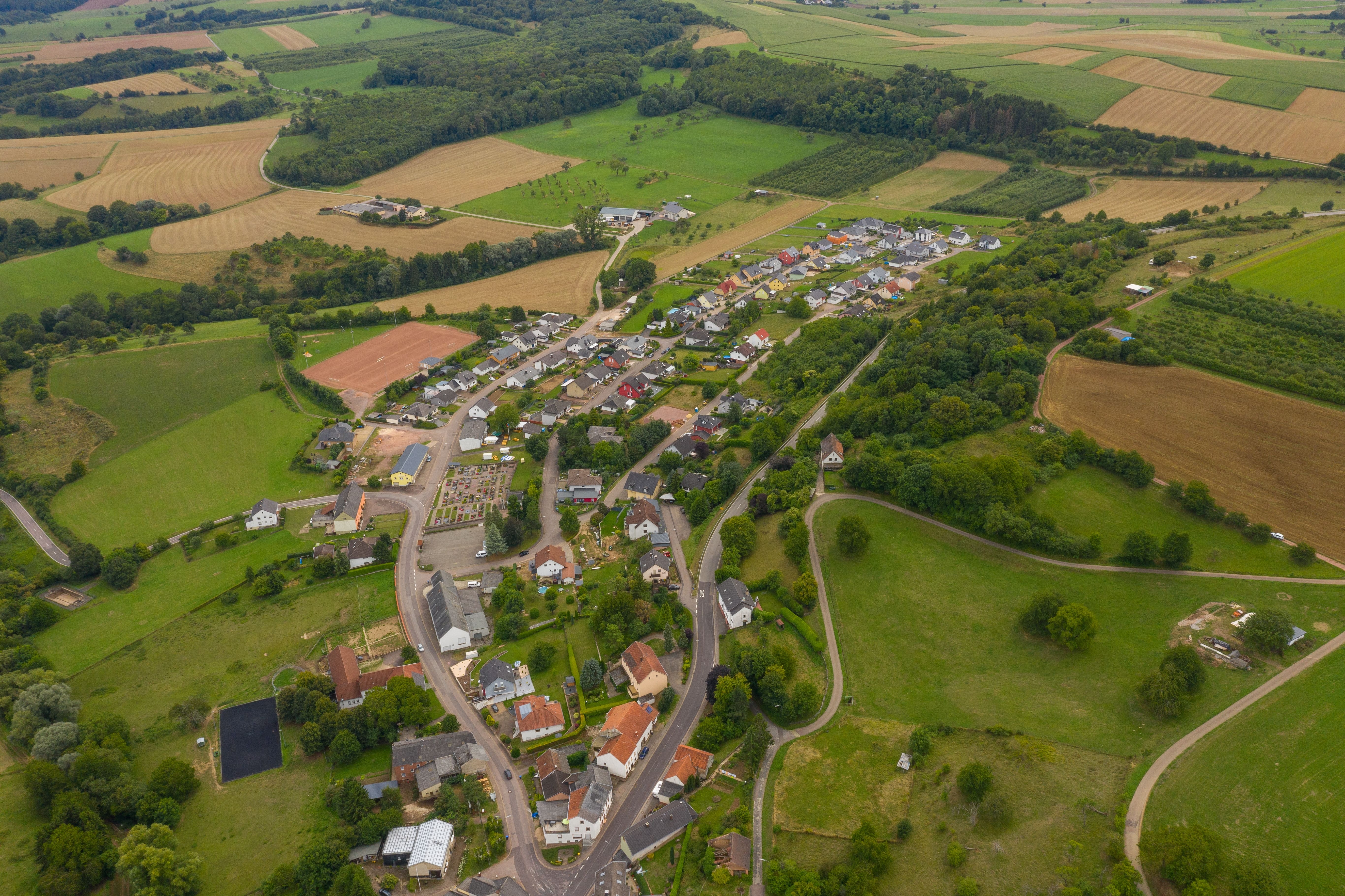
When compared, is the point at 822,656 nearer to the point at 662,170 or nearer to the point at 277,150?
the point at 662,170

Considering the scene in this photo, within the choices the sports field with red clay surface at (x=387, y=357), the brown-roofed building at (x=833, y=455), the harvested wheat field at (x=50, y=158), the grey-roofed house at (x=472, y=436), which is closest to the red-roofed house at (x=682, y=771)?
the brown-roofed building at (x=833, y=455)

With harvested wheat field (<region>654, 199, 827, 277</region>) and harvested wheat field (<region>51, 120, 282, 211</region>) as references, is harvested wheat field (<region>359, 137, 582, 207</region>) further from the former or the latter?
harvested wheat field (<region>654, 199, 827, 277</region>)

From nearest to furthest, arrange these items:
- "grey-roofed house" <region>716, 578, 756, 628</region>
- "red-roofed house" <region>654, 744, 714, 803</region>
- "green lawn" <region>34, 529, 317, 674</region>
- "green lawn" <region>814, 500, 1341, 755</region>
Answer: "red-roofed house" <region>654, 744, 714, 803</region> < "green lawn" <region>814, 500, 1341, 755</region> < "grey-roofed house" <region>716, 578, 756, 628</region> < "green lawn" <region>34, 529, 317, 674</region>

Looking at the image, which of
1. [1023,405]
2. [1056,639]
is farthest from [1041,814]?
[1023,405]

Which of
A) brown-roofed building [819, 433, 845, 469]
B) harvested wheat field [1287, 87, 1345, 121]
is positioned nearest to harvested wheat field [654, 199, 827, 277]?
brown-roofed building [819, 433, 845, 469]

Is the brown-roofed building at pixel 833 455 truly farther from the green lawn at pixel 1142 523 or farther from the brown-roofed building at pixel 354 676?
the brown-roofed building at pixel 354 676

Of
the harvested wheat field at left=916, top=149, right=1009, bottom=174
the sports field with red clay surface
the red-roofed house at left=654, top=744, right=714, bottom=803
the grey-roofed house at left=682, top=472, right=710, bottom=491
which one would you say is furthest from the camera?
the harvested wheat field at left=916, top=149, right=1009, bottom=174
